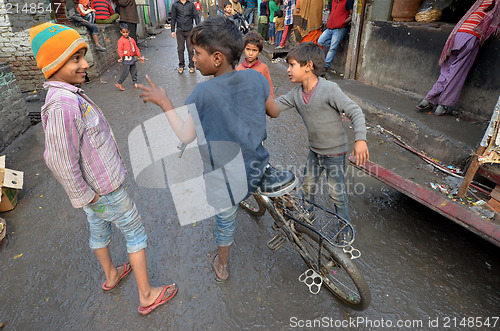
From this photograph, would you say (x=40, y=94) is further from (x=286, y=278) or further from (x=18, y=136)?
(x=286, y=278)

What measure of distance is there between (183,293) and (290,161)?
7.60ft

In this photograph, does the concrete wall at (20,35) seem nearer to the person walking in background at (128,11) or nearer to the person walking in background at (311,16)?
the person walking in background at (128,11)

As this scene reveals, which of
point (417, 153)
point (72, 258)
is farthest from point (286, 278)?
point (417, 153)

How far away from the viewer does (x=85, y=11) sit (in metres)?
8.10

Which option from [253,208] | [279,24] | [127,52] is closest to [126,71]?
[127,52]

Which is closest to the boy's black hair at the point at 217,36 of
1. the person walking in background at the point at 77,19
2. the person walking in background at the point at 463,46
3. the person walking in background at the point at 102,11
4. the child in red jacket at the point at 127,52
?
the person walking in background at the point at 463,46

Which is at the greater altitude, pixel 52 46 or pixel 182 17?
pixel 52 46

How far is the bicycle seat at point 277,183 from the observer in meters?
2.05

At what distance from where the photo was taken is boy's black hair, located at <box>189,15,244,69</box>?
1636mm

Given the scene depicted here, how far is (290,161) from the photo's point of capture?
412cm

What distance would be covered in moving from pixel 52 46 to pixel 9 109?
14.5 ft

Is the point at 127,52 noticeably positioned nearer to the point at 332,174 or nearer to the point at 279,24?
the point at 279,24

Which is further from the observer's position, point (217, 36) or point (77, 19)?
point (77, 19)

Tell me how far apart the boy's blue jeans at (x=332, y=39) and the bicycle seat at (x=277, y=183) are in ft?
19.5
